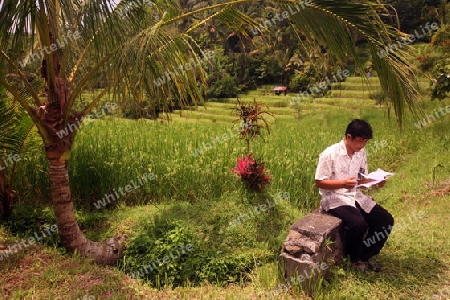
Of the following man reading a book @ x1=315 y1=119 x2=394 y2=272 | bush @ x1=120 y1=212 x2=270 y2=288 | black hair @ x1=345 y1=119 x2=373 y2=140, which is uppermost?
black hair @ x1=345 y1=119 x2=373 y2=140

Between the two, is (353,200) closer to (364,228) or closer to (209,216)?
(364,228)

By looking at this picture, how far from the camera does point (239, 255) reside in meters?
3.41

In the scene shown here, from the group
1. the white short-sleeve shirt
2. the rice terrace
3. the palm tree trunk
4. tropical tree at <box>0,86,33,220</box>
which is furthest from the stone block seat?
tropical tree at <box>0,86,33,220</box>

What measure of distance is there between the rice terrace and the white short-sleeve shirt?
1.05 ft

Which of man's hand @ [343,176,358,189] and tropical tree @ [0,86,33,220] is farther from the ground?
tropical tree @ [0,86,33,220]

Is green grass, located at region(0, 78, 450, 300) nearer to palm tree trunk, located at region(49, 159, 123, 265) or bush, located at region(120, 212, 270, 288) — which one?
bush, located at region(120, 212, 270, 288)

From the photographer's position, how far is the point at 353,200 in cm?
293

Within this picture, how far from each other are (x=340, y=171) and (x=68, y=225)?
7.53ft

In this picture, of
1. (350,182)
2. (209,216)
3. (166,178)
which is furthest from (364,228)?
(166,178)

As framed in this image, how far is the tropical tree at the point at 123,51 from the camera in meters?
2.50

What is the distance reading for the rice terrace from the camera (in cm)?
269

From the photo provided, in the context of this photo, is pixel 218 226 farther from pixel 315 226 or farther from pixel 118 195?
pixel 118 195

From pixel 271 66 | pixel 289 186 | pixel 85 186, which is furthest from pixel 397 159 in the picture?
pixel 271 66

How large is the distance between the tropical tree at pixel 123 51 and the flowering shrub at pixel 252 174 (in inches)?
51.4
